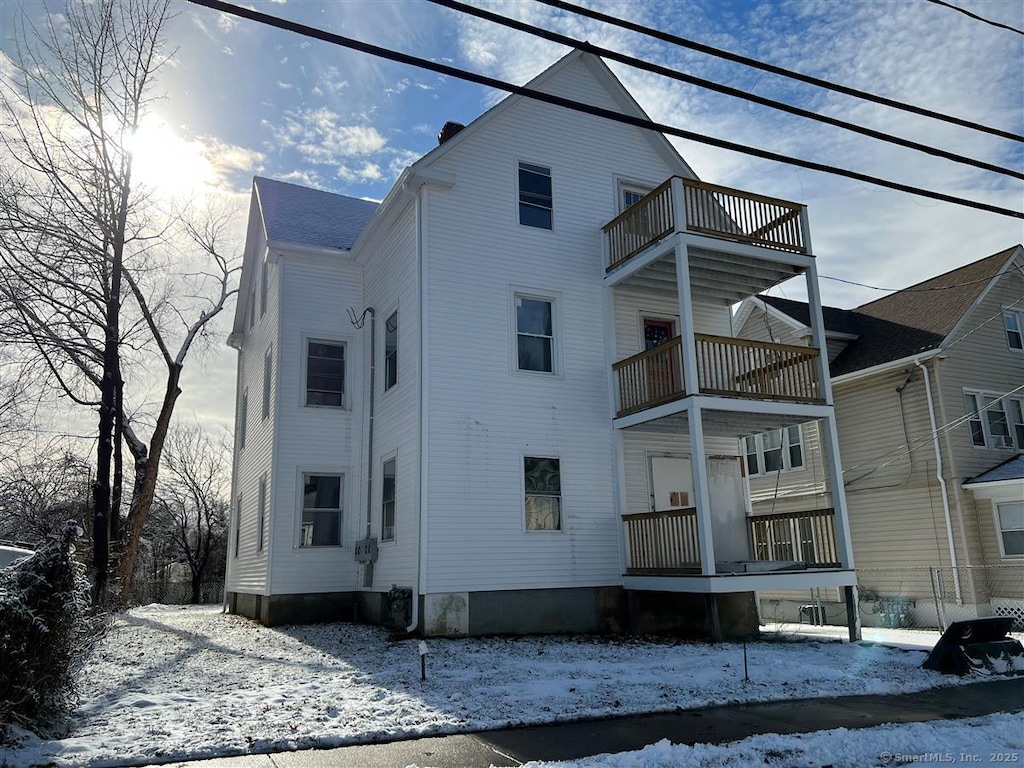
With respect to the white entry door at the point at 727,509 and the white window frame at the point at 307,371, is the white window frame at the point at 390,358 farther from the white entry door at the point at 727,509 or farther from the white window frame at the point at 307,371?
the white entry door at the point at 727,509

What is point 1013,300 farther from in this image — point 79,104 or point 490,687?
point 79,104

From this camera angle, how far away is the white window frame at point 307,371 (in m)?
16.5

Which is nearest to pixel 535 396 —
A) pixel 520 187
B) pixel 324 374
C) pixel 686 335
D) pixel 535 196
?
pixel 686 335

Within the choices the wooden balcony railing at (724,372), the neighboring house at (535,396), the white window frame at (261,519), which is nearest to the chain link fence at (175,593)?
the neighboring house at (535,396)

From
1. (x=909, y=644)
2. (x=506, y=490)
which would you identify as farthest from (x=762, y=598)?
(x=506, y=490)

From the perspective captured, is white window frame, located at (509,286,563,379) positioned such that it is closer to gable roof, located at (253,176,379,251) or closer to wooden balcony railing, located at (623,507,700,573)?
wooden balcony railing, located at (623,507,700,573)

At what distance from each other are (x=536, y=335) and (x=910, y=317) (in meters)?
12.8

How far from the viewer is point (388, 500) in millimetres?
14750

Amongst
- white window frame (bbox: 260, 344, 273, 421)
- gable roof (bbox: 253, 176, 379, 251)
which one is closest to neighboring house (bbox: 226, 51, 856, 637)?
white window frame (bbox: 260, 344, 273, 421)

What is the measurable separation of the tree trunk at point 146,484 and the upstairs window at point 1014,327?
23.9 meters

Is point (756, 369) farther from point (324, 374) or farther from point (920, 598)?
point (920, 598)

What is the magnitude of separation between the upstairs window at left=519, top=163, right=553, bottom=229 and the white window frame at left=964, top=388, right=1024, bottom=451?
12041mm

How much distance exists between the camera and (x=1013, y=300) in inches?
845

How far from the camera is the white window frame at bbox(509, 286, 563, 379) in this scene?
47.1ft
